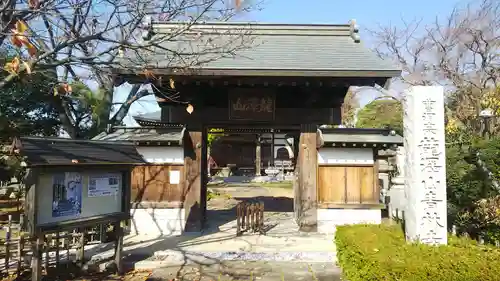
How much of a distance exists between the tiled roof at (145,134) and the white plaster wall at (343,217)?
4.72 meters

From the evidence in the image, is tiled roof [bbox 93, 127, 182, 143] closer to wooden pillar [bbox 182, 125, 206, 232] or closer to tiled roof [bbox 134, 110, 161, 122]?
wooden pillar [bbox 182, 125, 206, 232]

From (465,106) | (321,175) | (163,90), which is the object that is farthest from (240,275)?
(465,106)

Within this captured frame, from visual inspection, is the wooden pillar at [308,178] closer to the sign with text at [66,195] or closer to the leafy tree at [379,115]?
the sign with text at [66,195]

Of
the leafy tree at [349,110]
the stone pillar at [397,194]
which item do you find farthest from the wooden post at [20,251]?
the leafy tree at [349,110]

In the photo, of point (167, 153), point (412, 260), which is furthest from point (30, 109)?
point (412, 260)

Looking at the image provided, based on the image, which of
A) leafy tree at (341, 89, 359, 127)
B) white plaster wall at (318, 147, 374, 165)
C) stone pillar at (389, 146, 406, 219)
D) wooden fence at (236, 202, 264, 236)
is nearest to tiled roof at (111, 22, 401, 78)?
white plaster wall at (318, 147, 374, 165)

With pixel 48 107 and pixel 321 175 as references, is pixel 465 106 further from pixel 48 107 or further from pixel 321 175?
pixel 48 107

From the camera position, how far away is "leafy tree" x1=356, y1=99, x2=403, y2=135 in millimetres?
34750

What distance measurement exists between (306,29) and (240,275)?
28.9ft

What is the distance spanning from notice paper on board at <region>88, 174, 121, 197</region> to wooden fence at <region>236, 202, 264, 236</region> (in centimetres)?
392

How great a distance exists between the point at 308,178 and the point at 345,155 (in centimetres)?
132

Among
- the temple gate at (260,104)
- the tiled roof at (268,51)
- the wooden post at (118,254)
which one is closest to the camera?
the wooden post at (118,254)

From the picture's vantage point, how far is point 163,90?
412 inches

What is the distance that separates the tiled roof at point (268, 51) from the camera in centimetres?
916
